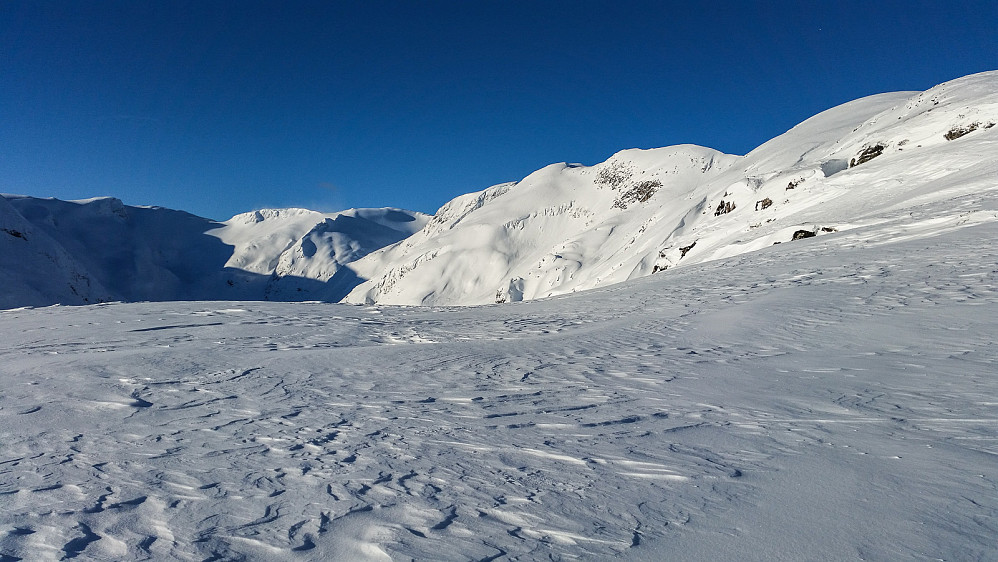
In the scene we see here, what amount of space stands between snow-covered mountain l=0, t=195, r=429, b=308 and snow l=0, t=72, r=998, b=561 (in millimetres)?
116535

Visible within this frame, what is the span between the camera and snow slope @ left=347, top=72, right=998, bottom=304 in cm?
2045

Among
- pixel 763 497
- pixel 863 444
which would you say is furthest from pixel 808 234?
pixel 763 497

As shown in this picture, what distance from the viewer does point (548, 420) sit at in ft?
14.8

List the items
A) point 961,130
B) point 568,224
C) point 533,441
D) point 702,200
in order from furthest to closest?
point 568,224, point 702,200, point 961,130, point 533,441

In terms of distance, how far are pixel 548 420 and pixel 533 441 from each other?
0.55 metres

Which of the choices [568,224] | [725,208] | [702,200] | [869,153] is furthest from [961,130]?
[568,224]

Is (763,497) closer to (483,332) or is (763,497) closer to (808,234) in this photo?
(483,332)

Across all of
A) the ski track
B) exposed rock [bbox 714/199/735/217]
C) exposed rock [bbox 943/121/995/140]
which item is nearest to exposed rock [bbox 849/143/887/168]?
exposed rock [bbox 943/121/995/140]

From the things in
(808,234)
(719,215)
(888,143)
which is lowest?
(808,234)

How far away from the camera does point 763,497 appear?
2941 mm

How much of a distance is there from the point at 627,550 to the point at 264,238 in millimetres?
174006

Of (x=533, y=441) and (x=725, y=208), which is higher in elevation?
(x=725, y=208)

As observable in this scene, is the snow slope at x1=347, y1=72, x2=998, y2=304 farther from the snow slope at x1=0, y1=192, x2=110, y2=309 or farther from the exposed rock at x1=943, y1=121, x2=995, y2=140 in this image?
the snow slope at x1=0, y1=192, x2=110, y2=309

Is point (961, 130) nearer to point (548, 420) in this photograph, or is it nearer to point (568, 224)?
point (548, 420)
